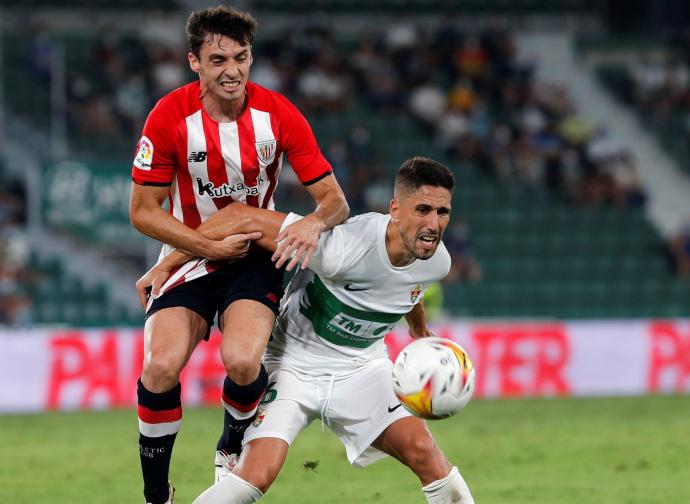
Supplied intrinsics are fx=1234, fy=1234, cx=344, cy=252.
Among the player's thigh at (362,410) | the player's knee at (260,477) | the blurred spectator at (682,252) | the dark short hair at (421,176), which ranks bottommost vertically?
the blurred spectator at (682,252)

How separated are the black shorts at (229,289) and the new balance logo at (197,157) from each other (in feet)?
1.77

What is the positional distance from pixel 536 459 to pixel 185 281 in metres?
4.37

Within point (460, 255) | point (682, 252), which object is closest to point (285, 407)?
point (460, 255)

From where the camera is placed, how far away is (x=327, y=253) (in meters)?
5.94

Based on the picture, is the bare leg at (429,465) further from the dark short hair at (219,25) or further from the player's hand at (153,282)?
the dark short hair at (219,25)

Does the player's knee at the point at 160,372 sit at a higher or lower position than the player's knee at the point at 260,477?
higher

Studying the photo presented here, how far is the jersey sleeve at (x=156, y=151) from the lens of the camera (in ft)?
19.6

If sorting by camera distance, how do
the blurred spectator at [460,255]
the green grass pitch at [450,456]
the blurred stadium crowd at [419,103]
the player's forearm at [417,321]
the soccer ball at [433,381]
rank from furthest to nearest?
the blurred stadium crowd at [419,103], the blurred spectator at [460,255], the green grass pitch at [450,456], the player's forearm at [417,321], the soccer ball at [433,381]

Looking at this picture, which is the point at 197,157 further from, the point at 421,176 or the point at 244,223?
the point at 421,176

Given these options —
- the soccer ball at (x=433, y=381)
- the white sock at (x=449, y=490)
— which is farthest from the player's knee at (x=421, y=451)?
the soccer ball at (x=433, y=381)

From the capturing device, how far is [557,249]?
1952cm

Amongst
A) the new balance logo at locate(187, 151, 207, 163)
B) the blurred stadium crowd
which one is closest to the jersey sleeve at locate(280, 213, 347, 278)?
the new balance logo at locate(187, 151, 207, 163)

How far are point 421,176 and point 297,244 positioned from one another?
659 millimetres

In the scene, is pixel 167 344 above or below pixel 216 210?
below
